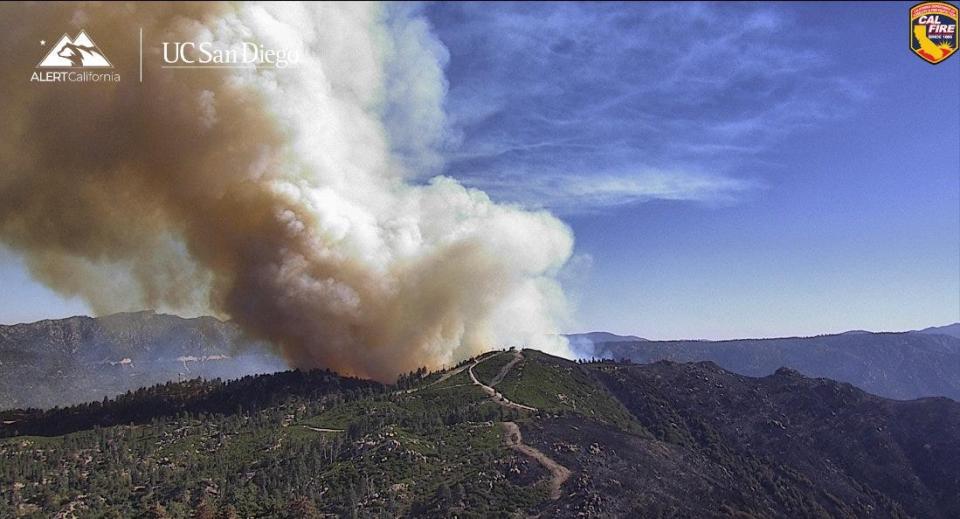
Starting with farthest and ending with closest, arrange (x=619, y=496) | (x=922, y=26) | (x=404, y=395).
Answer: (x=404, y=395), (x=619, y=496), (x=922, y=26)

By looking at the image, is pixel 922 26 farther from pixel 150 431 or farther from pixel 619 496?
pixel 150 431

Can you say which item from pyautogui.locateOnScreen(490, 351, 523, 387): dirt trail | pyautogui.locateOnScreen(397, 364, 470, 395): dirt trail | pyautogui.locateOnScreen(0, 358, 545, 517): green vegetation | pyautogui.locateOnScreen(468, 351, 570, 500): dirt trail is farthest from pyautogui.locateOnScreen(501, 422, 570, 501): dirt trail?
pyautogui.locateOnScreen(490, 351, 523, 387): dirt trail

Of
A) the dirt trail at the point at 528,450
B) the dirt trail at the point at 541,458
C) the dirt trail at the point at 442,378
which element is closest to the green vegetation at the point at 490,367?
the dirt trail at the point at 442,378

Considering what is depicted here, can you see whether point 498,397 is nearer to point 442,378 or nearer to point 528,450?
point 442,378

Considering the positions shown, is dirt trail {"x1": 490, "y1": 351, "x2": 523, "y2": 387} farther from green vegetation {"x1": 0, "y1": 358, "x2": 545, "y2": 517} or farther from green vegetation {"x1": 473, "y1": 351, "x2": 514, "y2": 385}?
green vegetation {"x1": 0, "y1": 358, "x2": 545, "y2": 517}

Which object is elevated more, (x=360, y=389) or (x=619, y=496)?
(x=360, y=389)

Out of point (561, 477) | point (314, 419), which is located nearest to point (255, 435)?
point (314, 419)
